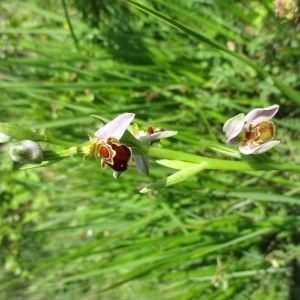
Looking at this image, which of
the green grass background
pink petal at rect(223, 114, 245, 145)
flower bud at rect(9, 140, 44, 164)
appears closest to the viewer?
flower bud at rect(9, 140, 44, 164)

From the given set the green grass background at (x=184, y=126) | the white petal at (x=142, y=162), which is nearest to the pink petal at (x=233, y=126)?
the white petal at (x=142, y=162)

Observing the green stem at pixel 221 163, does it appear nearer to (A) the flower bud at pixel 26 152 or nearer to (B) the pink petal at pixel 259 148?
(B) the pink petal at pixel 259 148

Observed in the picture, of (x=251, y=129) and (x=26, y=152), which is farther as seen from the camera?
(x=251, y=129)

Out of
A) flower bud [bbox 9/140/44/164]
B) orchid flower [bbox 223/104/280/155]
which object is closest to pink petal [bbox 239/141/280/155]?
orchid flower [bbox 223/104/280/155]

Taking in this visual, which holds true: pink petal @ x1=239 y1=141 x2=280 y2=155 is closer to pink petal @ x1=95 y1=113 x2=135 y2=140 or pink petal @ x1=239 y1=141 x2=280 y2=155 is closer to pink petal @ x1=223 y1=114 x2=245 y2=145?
pink petal @ x1=223 y1=114 x2=245 y2=145

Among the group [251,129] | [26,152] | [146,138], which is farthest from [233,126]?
[26,152]

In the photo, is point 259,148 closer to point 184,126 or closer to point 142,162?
point 142,162

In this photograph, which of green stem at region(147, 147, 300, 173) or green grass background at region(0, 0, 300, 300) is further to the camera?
green grass background at region(0, 0, 300, 300)

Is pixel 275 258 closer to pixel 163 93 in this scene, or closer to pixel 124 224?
pixel 124 224
